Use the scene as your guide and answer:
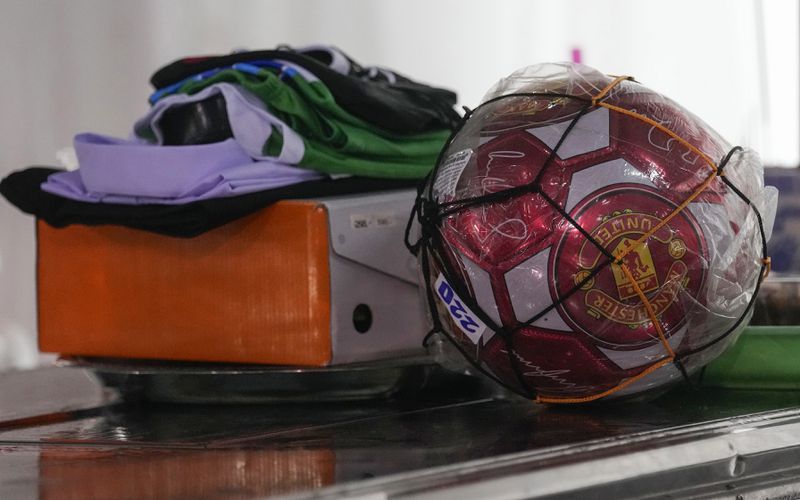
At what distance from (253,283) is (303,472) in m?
0.37

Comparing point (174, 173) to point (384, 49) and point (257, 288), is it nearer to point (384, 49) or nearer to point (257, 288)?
point (257, 288)

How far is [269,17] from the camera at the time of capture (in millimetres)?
2242

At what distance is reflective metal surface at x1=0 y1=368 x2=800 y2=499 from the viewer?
62 cm

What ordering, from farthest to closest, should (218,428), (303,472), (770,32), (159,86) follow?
(770,32)
(159,86)
(218,428)
(303,472)

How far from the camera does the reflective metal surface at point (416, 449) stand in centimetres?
62

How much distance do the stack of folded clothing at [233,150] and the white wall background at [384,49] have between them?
0.87m

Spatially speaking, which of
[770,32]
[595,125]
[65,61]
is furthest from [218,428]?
[770,32]

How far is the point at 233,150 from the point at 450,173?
0.92ft

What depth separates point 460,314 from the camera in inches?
31.0

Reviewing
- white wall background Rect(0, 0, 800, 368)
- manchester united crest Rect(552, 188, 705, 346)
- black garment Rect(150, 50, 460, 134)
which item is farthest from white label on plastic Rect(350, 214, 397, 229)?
white wall background Rect(0, 0, 800, 368)

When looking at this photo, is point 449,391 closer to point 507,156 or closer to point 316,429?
point 316,429

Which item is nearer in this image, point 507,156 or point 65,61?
point 507,156

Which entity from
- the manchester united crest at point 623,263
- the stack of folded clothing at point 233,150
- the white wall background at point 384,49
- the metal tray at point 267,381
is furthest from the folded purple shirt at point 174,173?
the white wall background at point 384,49

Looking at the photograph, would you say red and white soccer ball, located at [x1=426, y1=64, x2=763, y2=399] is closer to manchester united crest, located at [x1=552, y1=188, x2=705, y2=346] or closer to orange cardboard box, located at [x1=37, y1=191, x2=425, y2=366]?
manchester united crest, located at [x1=552, y1=188, x2=705, y2=346]
